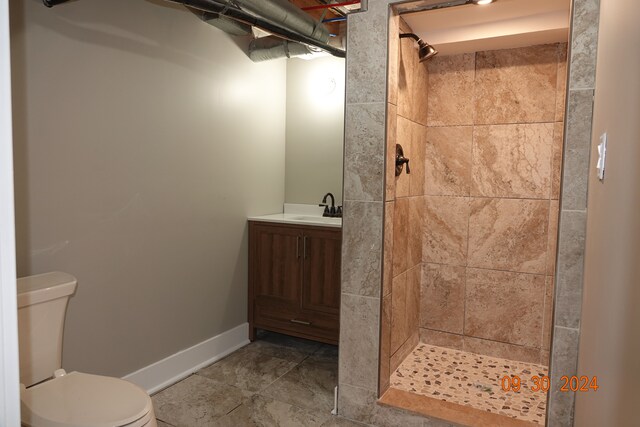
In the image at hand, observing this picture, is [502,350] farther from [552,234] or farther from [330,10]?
[330,10]

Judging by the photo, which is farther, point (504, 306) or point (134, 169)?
point (504, 306)

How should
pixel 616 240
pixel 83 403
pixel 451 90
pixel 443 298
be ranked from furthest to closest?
pixel 443 298 → pixel 451 90 → pixel 83 403 → pixel 616 240

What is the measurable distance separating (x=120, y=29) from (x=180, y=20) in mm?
487

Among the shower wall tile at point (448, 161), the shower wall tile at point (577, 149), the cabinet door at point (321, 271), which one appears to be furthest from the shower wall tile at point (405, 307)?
the shower wall tile at point (577, 149)

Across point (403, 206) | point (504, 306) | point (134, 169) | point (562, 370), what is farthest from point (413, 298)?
point (134, 169)

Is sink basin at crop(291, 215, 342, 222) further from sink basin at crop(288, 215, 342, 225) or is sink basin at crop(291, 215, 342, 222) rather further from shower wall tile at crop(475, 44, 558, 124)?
shower wall tile at crop(475, 44, 558, 124)

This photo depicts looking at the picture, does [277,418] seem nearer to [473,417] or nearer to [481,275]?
[473,417]

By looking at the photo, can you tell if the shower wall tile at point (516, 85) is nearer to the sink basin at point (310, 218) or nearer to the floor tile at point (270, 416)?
the sink basin at point (310, 218)

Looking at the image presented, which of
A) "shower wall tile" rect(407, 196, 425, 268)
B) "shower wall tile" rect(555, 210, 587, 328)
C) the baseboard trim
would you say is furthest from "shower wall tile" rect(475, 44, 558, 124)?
the baseboard trim

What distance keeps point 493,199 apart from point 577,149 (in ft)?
4.32

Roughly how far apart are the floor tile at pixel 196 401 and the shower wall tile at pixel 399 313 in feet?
3.25

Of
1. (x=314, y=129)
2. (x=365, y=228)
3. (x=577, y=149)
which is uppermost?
(x=314, y=129)

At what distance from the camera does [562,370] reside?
1993 millimetres

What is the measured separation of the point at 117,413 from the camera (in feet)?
5.64
